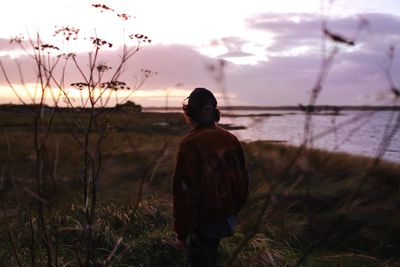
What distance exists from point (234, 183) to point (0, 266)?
2.75 metres

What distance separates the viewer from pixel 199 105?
349cm

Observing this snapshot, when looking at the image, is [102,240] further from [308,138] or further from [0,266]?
[308,138]

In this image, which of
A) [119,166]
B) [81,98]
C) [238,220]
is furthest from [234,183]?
[119,166]

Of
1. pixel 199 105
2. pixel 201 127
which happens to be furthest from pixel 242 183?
pixel 199 105

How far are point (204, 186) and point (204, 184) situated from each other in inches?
3.9

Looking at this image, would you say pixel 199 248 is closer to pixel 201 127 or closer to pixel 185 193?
pixel 185 193

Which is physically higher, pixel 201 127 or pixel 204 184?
pixel 201 127

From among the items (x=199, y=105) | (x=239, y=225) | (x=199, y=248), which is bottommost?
(x=239, y=225)

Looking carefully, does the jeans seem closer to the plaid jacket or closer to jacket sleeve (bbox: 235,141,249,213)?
the plaid jacket

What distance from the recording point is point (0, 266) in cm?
496

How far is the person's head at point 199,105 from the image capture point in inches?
137

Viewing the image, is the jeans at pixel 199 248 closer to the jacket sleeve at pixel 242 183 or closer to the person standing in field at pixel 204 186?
the person standing in field at pixel 204 186

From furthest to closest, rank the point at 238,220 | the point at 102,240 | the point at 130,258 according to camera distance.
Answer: the point at 238,220 < the point at 102,240 < the point at 130,258

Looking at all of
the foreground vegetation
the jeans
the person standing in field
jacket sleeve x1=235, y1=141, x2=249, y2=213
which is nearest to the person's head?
the person standing in field
